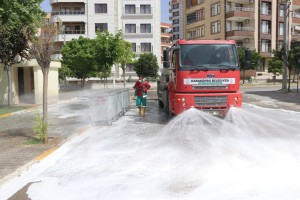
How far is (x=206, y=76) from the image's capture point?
41.3 feet

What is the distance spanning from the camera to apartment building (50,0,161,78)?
2409 inches

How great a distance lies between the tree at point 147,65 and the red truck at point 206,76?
44.7m

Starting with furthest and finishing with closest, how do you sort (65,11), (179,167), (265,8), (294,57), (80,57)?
1. (65,11)
2. (265,8)
3. (80,57)
4. (294,57)
5. (179,167)

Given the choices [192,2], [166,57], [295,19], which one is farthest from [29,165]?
[192,2]

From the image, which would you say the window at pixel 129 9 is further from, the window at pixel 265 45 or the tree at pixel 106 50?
the tree at pixel 106 50

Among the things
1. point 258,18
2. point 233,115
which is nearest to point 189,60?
point 233,115

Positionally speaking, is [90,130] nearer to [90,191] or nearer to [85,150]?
[85,150]

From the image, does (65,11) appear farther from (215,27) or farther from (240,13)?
(240,13)

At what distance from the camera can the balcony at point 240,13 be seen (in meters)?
59.3

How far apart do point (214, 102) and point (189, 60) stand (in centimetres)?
167

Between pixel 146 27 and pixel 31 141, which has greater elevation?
pixel 146 27

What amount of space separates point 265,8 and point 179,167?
197 ft

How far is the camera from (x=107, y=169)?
23.8ft

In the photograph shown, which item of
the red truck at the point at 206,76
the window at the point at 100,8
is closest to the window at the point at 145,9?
the window at the point at 100,8
